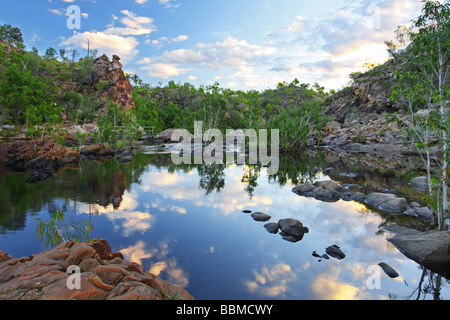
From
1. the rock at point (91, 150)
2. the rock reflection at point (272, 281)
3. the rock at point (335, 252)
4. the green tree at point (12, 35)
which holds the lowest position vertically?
the rock reflection at point (272, 281)

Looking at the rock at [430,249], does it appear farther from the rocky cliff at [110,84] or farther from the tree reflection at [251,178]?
the rocky cliff at [110,84]

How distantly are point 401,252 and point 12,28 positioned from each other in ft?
383

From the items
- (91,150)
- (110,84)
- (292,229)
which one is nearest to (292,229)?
(292,229)

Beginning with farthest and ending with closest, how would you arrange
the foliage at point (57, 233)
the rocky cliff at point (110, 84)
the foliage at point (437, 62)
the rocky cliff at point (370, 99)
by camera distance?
1. the rocky cliff at point (110, 84)
2. the rocky cliff at point (370, 99)
3. the foliage at point (437, 62)
4. the foliage at point (57, 233)

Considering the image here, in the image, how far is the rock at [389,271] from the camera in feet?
23.2

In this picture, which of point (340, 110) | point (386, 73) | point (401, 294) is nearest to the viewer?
point (401, 294)

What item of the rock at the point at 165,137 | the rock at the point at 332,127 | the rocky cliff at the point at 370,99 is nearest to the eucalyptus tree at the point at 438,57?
the rock at the point at 165,137

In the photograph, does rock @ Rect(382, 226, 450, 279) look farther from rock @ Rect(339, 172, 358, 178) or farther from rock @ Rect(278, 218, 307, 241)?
rock @ Rect(339, 172, 358, 178)

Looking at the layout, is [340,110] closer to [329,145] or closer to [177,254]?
[329,145]

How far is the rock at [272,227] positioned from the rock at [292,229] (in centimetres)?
22

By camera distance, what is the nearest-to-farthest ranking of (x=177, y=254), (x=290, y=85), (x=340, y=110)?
(x=177, y=254) < (x=340, y=110) < (x=290, y=85)

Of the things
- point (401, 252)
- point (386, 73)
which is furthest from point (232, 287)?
point (386, 73)

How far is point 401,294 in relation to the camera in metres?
6.30

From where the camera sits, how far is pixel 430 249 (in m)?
7.62
